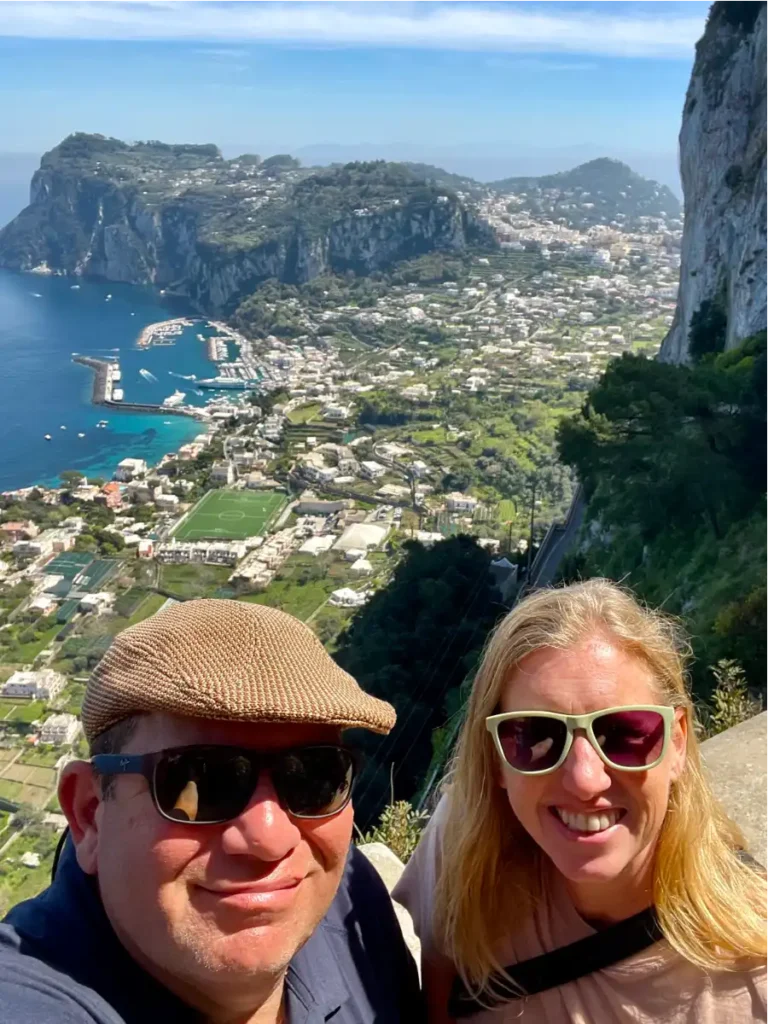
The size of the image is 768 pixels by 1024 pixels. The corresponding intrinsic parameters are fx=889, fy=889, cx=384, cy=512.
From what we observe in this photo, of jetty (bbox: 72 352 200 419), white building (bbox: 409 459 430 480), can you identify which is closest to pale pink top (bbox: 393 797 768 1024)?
white building (bbox: 409 459 430 480)

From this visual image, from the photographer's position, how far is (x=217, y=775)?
90 cm

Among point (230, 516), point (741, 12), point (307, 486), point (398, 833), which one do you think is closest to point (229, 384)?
point (307, 486)

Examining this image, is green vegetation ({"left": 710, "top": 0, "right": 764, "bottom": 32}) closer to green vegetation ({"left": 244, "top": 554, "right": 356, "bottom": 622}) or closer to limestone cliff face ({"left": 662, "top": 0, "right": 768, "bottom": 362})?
limestone cliff face ({"left": 662, "top": 0, "right": 768, "bottom": 362})

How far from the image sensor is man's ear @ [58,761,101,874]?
0.94 m

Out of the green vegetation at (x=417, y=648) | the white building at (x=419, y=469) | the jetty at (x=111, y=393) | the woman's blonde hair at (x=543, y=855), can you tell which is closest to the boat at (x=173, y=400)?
the jetty at (x=111, y=393)

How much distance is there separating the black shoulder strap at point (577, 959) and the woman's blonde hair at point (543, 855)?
0.02 metres

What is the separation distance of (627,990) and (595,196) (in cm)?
12907

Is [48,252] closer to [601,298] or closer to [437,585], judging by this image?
[601,298]

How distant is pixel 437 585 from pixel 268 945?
37.0 ft

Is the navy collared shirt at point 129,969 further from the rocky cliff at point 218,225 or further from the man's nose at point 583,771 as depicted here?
the rocky cliff at point 218,225

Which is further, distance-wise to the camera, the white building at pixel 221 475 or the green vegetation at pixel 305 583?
the white building at pixel 221 475

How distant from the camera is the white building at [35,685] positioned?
1588cm

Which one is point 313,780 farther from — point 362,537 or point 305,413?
point 305,413

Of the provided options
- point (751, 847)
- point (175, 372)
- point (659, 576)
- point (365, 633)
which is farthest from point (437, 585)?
point (175, 372)
